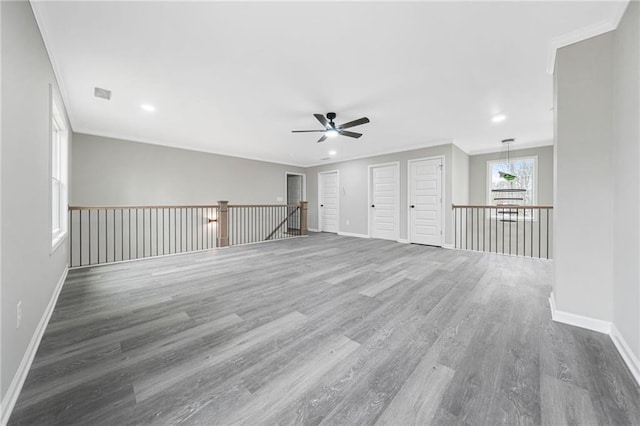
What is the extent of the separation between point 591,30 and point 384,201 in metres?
4.89

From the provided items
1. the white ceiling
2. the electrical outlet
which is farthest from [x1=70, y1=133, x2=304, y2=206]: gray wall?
the electrical outlet

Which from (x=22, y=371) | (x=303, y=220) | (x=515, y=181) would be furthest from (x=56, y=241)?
(x=515, y=181)

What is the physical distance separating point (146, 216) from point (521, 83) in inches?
285

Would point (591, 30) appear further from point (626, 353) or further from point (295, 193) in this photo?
point (295, 193)

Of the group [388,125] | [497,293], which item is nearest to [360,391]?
[497,293]

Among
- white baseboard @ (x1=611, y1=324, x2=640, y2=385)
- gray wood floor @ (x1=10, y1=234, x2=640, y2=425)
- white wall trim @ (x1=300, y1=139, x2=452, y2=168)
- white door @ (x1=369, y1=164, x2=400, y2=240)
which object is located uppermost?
white wall trim @ (x1=300, y1=139, x2=452, y2=168)

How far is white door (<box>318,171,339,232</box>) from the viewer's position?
26.1 feet

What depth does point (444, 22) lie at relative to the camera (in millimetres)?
1935

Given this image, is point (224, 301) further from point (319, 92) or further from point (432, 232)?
point (432, 232)

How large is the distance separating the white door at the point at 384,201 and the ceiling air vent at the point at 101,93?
18.7 ft

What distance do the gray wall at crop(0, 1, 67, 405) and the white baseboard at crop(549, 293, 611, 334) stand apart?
3.73 meters

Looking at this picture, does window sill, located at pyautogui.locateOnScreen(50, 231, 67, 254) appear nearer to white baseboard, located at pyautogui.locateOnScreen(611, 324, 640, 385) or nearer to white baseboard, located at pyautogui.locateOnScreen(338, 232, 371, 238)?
white baseboard, located at pyautogui.locateOnScreen(611, 324, 640, 385)

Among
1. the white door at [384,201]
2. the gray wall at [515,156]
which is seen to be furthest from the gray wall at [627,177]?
the gray wall at [515,156]

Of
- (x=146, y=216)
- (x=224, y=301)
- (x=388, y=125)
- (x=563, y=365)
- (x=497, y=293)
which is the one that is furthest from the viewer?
(x=146, y=216)
